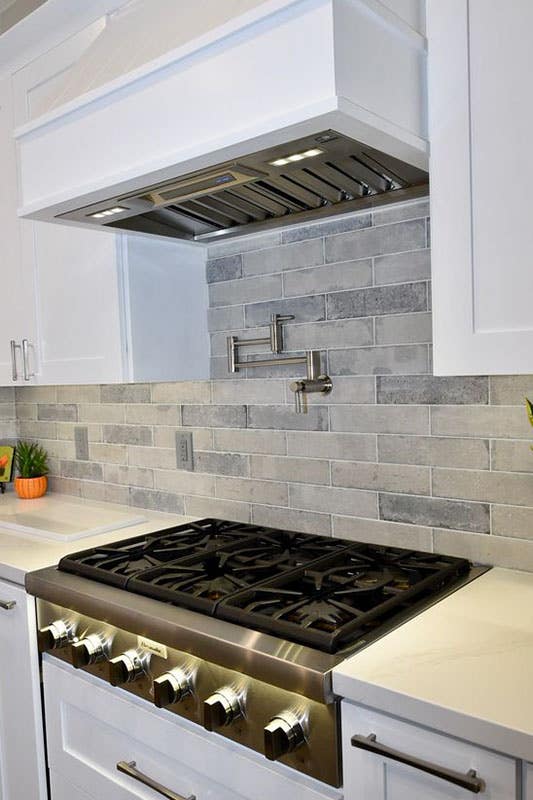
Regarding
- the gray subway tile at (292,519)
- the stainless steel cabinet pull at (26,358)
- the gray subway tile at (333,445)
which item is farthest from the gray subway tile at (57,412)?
the gray subway tile at (333,445)

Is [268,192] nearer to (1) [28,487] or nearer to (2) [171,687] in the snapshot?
(2) [171,687]

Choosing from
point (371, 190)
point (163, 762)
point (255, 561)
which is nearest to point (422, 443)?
point (255, 561)

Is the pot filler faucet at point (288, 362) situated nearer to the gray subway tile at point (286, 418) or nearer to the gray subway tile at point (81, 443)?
the gray subway tile at point (286, 418)

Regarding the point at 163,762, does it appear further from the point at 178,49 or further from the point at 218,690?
the point at 178,49

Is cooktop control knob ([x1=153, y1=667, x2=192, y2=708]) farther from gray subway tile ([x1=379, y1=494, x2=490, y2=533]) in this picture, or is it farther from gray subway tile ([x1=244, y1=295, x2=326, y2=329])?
gray subway tile ([x1=244, y1=295, x2=326, y2=329])

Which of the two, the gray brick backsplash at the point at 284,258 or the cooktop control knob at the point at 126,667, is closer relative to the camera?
the cooktop control knob at the point at 126,667

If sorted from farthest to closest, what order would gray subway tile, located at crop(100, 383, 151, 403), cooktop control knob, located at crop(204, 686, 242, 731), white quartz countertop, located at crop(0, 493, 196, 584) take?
1. gray subway tile, located at crop(100, 383, 151, 403)
2. white quartz countertop, located at crop(0, 493, 196, 584)
3. cooktop control knob, located at crop(204, 686, 242, 731)

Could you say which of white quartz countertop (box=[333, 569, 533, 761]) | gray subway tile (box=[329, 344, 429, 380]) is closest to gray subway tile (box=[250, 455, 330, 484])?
gray subway tile (box=[329, 344, 429, 380])

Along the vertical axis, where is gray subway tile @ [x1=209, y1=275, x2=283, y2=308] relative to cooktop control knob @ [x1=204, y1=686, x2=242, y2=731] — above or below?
above

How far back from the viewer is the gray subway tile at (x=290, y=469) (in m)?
2.07

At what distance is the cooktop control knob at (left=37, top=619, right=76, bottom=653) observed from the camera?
176 centimetres

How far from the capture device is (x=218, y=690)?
4.58ft

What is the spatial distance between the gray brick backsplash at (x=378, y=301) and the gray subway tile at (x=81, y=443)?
133cm

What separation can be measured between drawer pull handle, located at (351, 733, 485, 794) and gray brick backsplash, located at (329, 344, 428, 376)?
954mm
